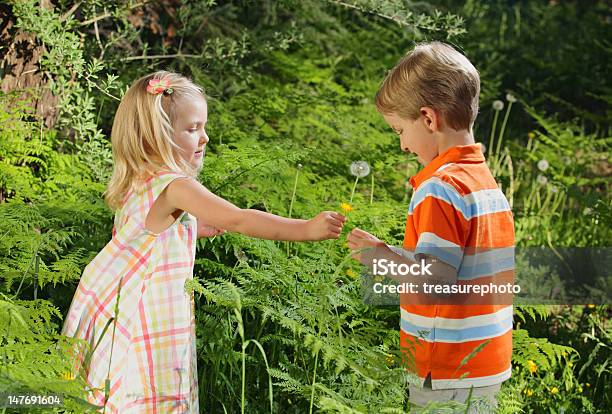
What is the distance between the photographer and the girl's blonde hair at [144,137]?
276 cm

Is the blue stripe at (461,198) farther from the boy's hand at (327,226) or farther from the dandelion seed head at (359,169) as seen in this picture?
the dandelion seed head at (359,169)

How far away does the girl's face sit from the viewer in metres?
2.82

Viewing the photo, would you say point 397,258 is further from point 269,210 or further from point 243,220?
point 269,210

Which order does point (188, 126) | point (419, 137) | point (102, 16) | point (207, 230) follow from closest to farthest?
point (419, 137)
point (188, 126)
point (207, 230)
point (102, 16)

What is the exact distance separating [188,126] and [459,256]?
1019mm

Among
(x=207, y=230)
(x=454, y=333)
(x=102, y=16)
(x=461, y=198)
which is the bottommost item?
(x=454, y=333)

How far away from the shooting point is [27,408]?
7.52 feet

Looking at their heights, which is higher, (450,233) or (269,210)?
(450,233)

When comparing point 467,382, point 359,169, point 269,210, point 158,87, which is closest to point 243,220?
point 158,87

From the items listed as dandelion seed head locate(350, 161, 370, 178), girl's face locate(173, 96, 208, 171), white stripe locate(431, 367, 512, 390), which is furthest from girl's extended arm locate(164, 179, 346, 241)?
dandelion seed head locate(350, 161, 370, 178)

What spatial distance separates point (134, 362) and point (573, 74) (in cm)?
600

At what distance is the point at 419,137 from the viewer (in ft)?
A: 8.29

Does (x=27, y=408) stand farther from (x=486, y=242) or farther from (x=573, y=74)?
(x=573, y=74)

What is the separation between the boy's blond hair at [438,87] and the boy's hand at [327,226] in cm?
37
